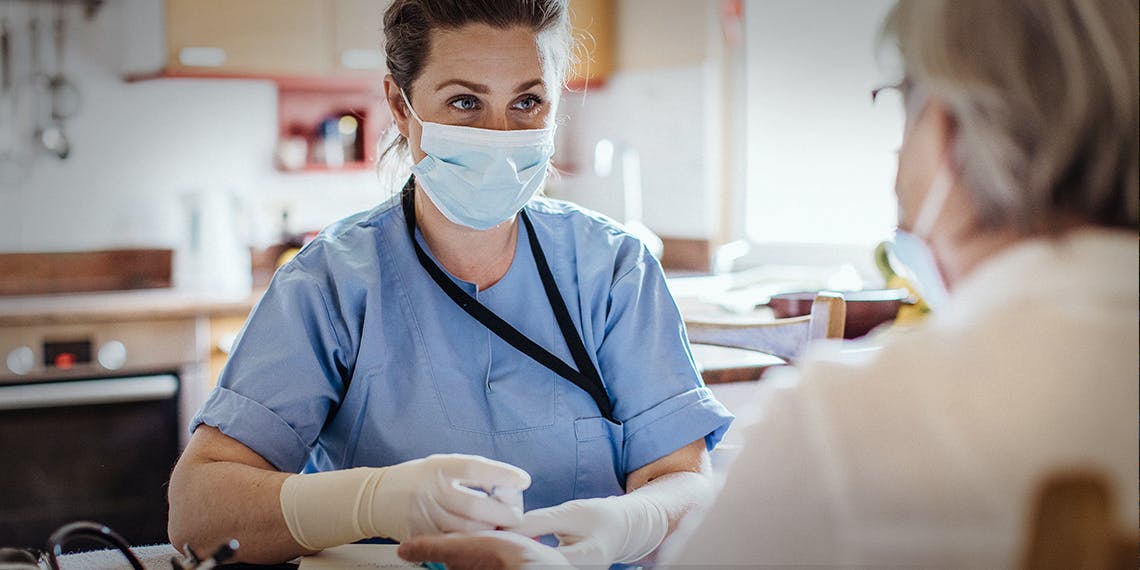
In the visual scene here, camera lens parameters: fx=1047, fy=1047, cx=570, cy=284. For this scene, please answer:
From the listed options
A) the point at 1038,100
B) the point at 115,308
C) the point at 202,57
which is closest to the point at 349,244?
the point at 1038,100

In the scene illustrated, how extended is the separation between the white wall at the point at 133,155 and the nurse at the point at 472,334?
2.18m

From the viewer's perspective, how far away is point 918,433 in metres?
0.57

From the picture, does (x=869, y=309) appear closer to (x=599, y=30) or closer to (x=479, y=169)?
(x=479, y=169)

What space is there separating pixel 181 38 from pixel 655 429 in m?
2.35

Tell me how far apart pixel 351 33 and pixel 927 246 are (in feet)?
9.55

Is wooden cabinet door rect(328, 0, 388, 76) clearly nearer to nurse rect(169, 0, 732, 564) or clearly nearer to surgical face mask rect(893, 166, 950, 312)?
nurse rect(169, 0, 732, 564)

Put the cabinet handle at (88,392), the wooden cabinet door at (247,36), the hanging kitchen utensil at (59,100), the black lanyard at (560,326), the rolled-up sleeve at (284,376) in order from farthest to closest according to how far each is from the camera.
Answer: the hanging kitchen utensil at (59,100), the wooden cabinet door at (247,36), the cabinet handle at (88,392), the black lanyard at (560,326), the rolled-up sleeve at (284,376)

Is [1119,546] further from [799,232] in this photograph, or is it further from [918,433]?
[799,232]

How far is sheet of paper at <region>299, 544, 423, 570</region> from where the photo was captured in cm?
99

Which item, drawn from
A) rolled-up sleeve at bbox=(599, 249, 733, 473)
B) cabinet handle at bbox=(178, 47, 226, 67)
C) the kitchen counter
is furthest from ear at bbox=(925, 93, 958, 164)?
cabinet handle at bbox=(178, 47, 226, 67)

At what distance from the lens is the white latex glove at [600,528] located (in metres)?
0.99

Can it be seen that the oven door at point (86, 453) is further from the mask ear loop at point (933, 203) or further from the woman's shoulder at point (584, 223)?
the mask ear loop at point (933, 203)

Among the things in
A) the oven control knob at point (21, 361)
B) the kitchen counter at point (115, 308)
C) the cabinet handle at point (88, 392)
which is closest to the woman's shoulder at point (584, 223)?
the kitchen counter at point (115, 308)

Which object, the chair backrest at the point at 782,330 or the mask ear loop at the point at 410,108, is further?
the chair backrest at the point at 782,330
